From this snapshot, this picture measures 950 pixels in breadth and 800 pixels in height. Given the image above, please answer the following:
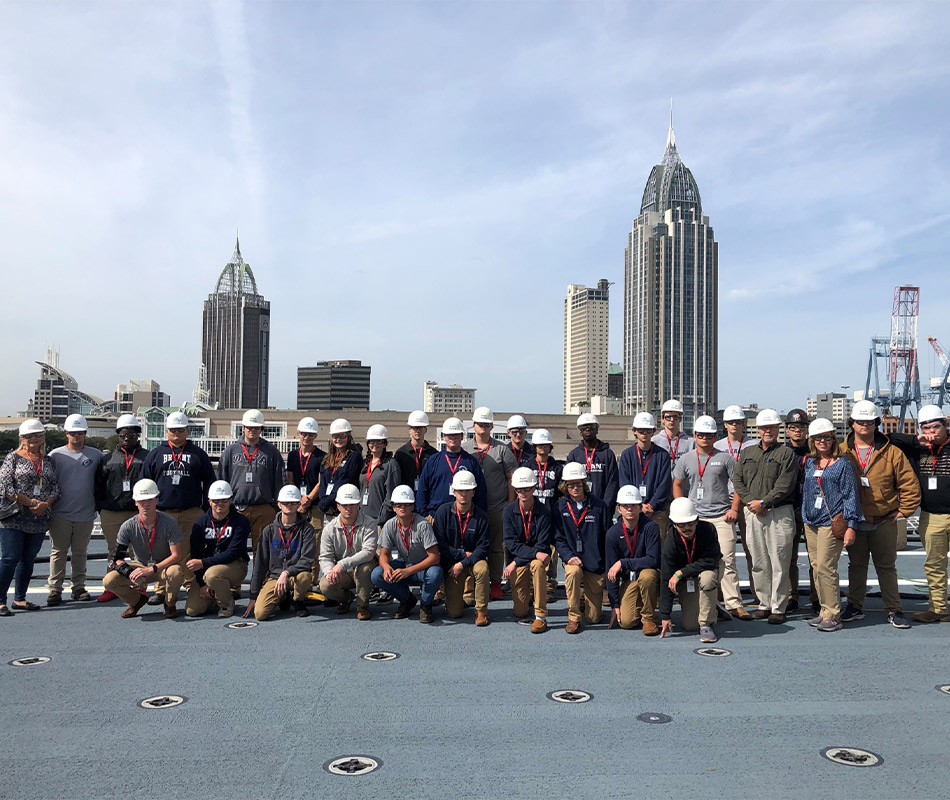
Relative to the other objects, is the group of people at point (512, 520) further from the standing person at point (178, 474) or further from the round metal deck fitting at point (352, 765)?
the round metal deck fitting at point (352, 765)

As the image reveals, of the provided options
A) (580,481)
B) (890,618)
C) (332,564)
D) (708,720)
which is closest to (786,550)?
(890,618)

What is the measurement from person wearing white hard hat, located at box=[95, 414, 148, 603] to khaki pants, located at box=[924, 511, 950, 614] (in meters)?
7.31

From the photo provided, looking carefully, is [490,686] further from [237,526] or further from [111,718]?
[237,526]

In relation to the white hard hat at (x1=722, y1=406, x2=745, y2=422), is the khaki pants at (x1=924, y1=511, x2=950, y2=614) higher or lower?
lower

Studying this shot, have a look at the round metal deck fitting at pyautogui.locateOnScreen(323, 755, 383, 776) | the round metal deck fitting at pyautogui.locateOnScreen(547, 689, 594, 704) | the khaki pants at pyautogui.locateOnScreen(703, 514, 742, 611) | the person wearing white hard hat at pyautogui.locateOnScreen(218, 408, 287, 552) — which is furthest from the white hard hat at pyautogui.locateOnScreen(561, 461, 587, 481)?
the round metal deck fitting at pyautogui.locateOnScreen(323, 755, 383, 776)

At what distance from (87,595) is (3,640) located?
1.49 m

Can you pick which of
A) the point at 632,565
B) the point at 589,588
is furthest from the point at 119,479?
the point at 632,565

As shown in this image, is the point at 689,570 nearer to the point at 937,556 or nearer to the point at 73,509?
the point at 937,556

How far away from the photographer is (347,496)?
21.5ft

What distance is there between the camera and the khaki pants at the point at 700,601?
19.1 feet

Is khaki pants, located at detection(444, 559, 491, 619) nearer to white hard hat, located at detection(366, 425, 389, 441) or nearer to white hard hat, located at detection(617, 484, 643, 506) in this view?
white hard hat, located at detection(617, 484, 643, 506)

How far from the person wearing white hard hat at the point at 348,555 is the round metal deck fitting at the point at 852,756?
12.7ft

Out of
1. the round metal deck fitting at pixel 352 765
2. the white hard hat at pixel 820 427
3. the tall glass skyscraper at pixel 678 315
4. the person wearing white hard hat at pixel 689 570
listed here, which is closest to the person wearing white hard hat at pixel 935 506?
the white hard hat at pixel 820 427

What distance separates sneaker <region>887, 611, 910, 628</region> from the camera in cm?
605
